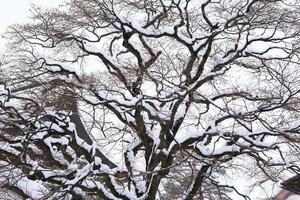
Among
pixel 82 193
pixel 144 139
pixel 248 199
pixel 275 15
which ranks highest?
pixel 275 15

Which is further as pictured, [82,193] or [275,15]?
[275,15]

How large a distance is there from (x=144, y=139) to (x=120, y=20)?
8.72ft

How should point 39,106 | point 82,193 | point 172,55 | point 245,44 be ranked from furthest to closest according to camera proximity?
point 172,55, point 245,44, point 39,106, point 82,193

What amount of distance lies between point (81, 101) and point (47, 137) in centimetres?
106

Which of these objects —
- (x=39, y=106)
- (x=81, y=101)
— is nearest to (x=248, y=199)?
(x=81, y=101)

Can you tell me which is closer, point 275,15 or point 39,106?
point 39,106

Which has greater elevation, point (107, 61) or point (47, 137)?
point (107, 61)

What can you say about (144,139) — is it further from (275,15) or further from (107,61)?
(275,15)

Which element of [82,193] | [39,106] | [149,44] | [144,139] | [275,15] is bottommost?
[82,193]

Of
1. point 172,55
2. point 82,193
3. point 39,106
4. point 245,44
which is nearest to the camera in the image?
point 82,193

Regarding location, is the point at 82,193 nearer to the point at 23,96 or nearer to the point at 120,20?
the point at 23,96

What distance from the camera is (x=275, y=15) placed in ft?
34.1

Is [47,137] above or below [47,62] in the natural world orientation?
below

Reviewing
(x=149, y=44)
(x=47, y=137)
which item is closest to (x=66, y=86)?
(x=47, y=137)
